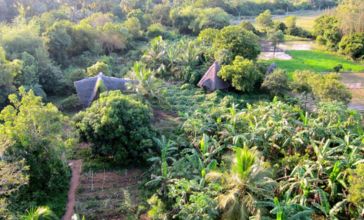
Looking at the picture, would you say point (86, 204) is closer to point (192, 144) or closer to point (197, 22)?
point (192, 144)

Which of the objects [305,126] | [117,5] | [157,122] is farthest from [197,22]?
[305,126]

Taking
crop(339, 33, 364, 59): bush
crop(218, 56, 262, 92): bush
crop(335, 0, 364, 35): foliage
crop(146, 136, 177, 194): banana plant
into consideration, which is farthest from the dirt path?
crop(335, 0, 364, 35): foliage

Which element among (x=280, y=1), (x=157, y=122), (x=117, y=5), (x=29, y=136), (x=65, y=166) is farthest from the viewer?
(x=280, y=1)

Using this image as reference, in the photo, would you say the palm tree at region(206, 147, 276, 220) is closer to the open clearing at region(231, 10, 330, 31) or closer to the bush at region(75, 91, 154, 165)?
the bush at region(75, 91, 154, 165)

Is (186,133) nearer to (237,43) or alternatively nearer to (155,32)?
(237,43)

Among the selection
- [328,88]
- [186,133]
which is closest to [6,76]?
[186,133]
